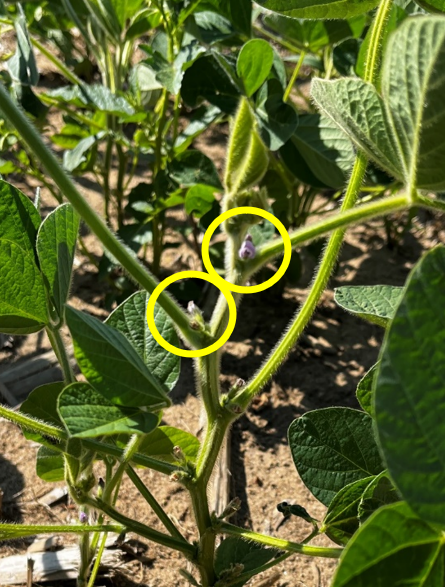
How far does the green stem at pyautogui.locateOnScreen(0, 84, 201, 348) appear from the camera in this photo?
64 centimetres

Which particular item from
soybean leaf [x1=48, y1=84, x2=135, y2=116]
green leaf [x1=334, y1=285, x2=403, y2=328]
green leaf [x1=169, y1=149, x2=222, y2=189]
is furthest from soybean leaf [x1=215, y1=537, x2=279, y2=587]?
soybean leaf [x1=48, y1=84, x2=135, y2=116]

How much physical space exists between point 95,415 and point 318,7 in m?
0.51

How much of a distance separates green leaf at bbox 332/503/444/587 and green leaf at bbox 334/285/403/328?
0.90 feet

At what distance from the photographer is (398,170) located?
2.30 ft

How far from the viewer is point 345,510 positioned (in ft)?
2.73

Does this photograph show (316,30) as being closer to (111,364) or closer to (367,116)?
(367,116)

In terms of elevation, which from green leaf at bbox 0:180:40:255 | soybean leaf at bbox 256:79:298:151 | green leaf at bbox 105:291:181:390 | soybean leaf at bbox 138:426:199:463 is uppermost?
green leaf at bbox 0:180:40:255

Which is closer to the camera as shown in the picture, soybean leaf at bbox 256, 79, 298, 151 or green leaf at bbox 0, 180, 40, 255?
green leaf at bbox 0, 180, 40, 255

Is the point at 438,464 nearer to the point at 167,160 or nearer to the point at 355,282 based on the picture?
the point at 167,160

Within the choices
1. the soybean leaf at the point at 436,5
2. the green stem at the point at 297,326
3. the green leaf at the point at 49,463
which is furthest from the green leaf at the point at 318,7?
the green leaf at the point at 49,463

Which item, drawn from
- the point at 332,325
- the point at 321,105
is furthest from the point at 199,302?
the point at 321,105

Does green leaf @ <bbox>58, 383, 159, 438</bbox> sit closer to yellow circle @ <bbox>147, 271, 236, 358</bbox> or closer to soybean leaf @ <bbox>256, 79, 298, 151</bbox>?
yellow circle @ <bbox>147, 271, 236, 358</bbox>

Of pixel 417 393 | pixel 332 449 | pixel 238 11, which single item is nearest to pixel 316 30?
pixel 238 11

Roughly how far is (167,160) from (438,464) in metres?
1.35
